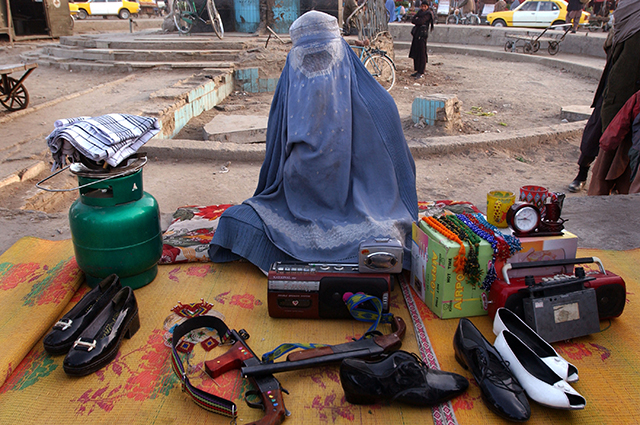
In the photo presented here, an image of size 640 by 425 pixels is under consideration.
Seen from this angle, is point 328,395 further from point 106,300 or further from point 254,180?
point 254,180

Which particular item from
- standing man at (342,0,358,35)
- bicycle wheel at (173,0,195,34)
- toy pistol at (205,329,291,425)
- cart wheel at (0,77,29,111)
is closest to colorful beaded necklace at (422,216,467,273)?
toy pistol at (205,329,291,425)

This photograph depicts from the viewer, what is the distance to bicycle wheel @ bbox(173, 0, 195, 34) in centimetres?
1214

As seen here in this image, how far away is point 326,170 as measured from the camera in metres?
2.56

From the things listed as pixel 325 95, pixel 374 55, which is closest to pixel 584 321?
pixel 325 95

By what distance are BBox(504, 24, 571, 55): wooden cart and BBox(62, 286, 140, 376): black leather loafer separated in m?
15.1

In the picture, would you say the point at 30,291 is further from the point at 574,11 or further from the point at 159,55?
the point at 574,11

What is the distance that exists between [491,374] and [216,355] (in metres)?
1.10

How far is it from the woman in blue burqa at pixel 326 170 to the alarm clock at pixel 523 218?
0.60 m

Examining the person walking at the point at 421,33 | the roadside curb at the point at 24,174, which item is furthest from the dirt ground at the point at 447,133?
the person walking at the point at 421,33

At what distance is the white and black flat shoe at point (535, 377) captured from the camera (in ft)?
5.01

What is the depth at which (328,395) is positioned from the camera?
1.72m

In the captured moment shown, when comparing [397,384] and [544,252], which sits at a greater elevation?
[544,252]

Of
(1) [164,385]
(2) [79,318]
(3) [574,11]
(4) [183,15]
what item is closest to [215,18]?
(4) [183,15]

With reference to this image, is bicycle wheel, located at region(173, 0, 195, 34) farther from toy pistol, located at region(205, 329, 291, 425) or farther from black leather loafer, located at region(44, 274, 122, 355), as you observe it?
toy pistol, located at region(205, 329, 291, 425)
